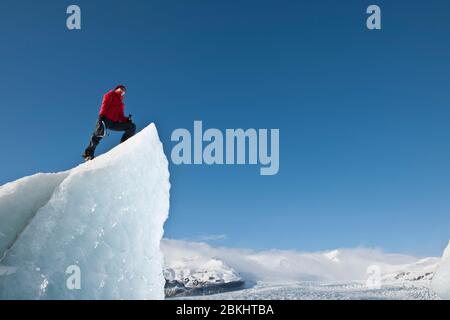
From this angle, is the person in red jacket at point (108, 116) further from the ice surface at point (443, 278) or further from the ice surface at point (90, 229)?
the ice surface at point (443, 278)

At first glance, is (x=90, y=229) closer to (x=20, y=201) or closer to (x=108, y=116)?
(x=20, y=201)

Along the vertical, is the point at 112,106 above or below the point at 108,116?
above

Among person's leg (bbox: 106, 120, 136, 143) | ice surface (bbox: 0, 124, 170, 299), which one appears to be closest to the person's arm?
person's leg (bbox: 106, 120, 136, 143)

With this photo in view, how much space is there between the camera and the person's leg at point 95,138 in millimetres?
14812

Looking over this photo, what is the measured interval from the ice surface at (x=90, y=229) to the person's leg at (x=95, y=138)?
1.66 m

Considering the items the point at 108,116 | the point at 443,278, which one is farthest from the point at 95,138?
the point at 443,278

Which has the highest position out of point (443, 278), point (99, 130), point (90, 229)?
point (99, 130)

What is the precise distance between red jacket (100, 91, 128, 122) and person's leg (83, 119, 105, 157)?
13.0 inches

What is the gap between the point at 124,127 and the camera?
1514cm

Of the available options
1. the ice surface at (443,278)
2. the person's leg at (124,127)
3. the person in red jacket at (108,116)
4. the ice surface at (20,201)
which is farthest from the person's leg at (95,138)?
the ice surface at (443,278)

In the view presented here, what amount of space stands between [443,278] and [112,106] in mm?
15226

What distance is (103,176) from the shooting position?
39.8 feet

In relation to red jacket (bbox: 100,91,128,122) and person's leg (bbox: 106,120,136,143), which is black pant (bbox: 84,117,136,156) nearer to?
person's leg (bbox: 106,120,136,143)
